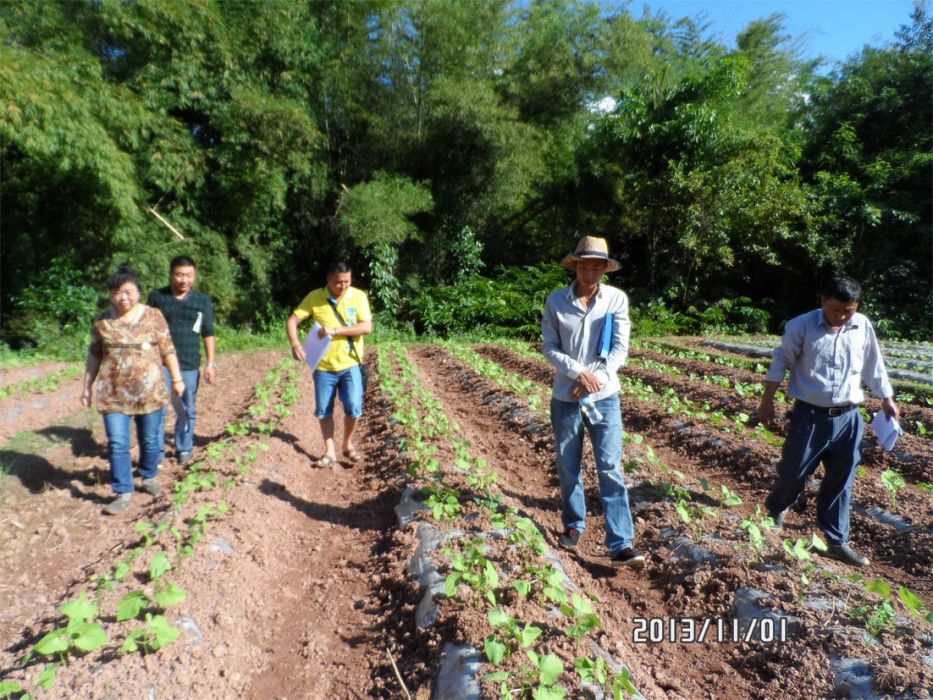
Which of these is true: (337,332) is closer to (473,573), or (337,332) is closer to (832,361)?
(473,573)

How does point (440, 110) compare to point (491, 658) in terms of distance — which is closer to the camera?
point (491, 658)

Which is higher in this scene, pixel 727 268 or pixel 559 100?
pixel 559 100

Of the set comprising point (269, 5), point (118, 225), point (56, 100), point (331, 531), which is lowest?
point (331, 531)

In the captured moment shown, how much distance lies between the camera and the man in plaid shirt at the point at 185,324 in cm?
452

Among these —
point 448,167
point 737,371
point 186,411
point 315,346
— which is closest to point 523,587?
point 315,346

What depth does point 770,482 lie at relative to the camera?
172 inches

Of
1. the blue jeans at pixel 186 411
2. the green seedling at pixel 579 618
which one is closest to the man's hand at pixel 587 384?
the green seedling at pixel 579 618

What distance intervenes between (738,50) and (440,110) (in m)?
14.5

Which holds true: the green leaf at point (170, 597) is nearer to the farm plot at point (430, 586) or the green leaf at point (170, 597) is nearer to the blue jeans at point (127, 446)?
the farm plot at point (430, 586)

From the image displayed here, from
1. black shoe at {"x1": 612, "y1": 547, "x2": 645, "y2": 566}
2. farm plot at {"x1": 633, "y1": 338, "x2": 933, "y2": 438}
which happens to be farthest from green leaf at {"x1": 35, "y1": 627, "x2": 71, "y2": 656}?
farm plot at {"x1": 633, "y1": 338, "x2": 933, "y2": 438}

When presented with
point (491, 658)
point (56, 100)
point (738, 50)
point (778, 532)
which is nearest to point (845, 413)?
point (778, 532)

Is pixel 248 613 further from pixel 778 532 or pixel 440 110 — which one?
pixel 440 110

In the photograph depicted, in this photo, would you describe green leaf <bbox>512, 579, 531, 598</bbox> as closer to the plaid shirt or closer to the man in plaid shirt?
the man in plaid shirt

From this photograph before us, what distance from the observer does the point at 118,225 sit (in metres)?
11.3
